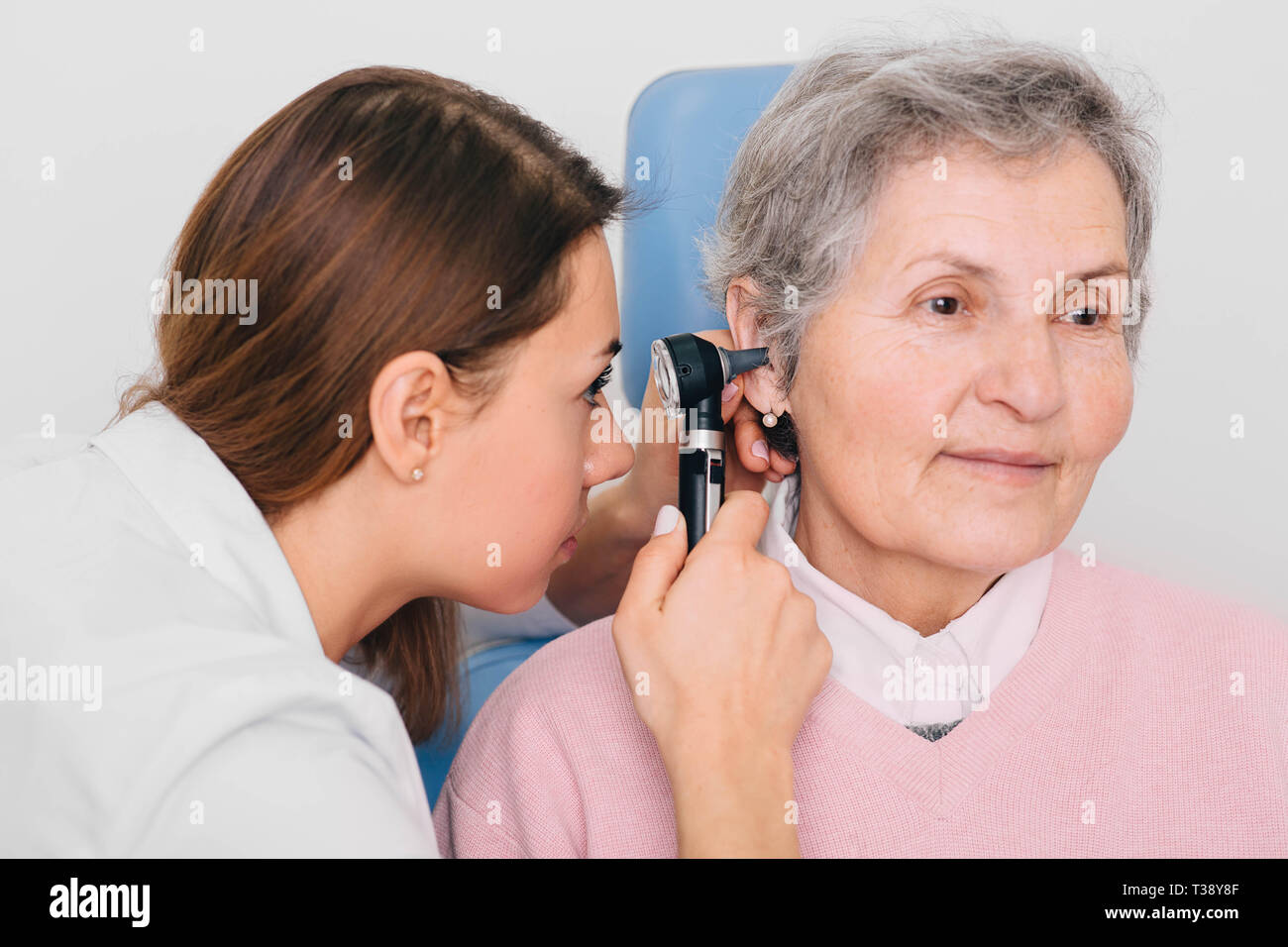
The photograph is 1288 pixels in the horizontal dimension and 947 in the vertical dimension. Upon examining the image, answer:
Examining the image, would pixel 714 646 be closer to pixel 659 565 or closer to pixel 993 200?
pixel 659 565

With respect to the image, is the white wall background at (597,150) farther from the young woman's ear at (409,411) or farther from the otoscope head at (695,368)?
the young woman's ear at (409,411)

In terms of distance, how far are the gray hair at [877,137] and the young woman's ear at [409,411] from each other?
432mm

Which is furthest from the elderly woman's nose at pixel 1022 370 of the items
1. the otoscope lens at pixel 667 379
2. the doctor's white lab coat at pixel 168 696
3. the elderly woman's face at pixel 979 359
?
the doctor's white lab coat at pixel 168 696

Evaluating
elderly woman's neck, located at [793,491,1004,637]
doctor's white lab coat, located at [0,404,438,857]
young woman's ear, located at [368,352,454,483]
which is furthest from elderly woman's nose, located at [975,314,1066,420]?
doctor's white lab coat, located at [0,404,438,857]

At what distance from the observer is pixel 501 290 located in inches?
50.3

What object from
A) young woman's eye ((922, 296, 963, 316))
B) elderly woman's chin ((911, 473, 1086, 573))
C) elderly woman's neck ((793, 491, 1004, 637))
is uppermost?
young woman's eye ((922, 296, 963, 316))

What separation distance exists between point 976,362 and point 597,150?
1169 millimetres

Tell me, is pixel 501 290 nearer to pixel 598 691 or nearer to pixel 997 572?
pixel 598 691

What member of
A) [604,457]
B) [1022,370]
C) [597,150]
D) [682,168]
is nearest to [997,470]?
[1022,370]

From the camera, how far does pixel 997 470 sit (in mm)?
1306

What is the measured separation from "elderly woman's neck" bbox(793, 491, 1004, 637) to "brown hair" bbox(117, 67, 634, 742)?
0.47 meters

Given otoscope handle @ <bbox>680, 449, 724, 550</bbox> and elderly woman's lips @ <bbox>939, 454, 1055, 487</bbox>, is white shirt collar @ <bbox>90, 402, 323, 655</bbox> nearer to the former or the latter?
otoscope handle @ <bbox>680, 449, 724, 550</bbox>

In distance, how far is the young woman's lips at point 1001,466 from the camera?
1.30 m

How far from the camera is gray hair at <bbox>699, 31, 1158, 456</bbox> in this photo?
1310 millimetres
